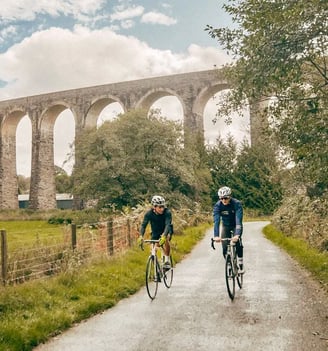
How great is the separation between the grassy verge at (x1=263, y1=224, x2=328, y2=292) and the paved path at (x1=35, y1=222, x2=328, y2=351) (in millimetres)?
302

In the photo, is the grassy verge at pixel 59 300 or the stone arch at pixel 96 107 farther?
the stone arch at pixel 96 107

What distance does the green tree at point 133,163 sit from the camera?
2506 cm

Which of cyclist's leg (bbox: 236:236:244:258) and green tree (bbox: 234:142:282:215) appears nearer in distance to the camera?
cyclist's leg (bbox: 236:236:244:258)

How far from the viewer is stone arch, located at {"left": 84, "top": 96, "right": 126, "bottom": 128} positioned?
38906 mm

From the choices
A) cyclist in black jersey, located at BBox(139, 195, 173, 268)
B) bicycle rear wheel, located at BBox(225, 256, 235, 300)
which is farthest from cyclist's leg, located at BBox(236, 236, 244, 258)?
cyclist in black jersey, located at BBox(139, 195, 173, 268)

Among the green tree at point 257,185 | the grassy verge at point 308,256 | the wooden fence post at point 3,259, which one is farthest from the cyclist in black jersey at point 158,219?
the green tree at point 257,185

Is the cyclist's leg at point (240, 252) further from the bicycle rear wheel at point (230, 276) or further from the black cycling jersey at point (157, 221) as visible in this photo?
the black cycling jersey at point (157, 221)

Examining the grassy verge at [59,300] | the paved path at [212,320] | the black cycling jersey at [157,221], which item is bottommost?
the paved path at [212,320]

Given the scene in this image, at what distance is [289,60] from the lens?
7.30 meters

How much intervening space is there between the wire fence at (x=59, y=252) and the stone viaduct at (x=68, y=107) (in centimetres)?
2228

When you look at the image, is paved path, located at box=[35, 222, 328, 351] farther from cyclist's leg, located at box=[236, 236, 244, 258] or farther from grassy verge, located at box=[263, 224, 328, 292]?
cyclist's leg, located at box=[236, 236, 244, 258]

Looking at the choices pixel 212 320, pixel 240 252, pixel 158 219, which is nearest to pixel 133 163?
pixel 158 219

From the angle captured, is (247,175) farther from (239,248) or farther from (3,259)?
(3,259)

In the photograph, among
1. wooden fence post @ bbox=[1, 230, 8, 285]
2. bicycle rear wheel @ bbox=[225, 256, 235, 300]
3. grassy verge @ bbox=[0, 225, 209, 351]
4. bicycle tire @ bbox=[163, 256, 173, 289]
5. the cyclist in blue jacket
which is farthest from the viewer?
bicycle tire @ bbox=[163, 256, 173, 289]
